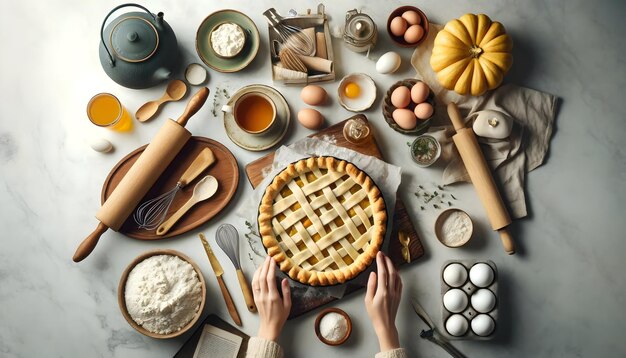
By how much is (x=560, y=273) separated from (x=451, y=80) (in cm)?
96

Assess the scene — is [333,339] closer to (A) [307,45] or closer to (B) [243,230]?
(B) [243,230]

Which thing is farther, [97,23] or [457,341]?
[97,23]

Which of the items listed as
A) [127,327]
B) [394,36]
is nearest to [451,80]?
[394,36]

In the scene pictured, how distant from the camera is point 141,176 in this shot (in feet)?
7.08

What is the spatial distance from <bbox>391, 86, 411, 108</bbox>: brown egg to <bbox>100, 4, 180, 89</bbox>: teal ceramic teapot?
95 centimetres

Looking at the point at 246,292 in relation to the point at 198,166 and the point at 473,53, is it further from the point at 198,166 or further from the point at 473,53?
the point at 473,53

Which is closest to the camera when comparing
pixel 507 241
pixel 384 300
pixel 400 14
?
pixel 384 300

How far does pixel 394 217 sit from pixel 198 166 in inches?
34.1

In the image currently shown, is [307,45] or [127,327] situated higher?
[307,45]

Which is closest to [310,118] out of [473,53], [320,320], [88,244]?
[473,53]

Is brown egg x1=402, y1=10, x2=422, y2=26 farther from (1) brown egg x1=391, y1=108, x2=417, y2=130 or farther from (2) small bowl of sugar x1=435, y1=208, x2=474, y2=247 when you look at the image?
(2) small bowl of sugar x1=435, y1=208, x2=474, y2=247

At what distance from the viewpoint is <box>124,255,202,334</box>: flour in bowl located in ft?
6.82

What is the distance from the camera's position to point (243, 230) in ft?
7.38

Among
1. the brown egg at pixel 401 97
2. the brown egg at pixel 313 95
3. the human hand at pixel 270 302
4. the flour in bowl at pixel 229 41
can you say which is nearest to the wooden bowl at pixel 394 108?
the brown egg at pixel 401 97
